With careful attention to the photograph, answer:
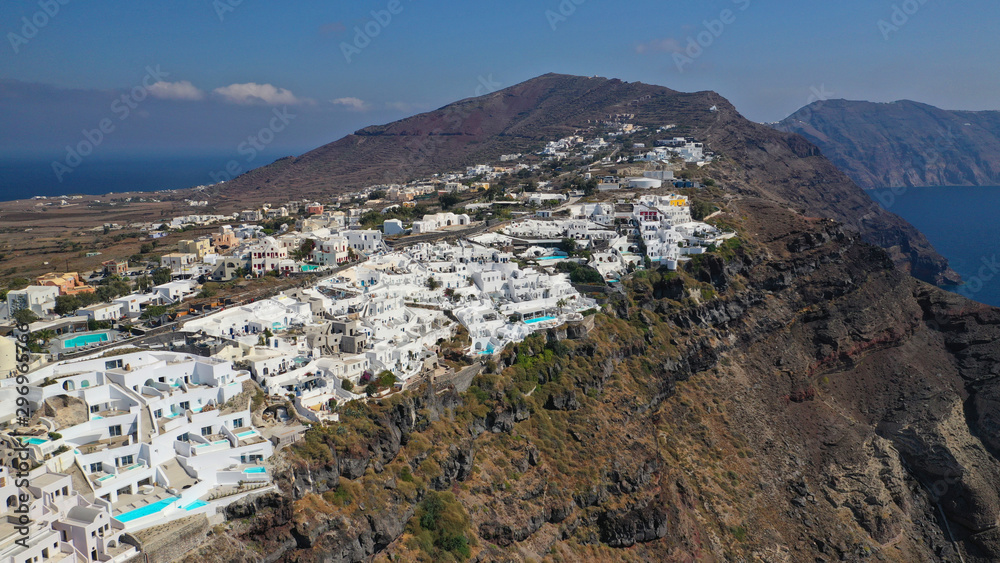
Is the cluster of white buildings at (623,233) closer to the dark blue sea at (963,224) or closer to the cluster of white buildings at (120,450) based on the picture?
the cluster of white buildings at (120,450)

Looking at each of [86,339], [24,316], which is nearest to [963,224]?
[86,339]

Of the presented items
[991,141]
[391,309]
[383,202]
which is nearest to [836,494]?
[391,309]

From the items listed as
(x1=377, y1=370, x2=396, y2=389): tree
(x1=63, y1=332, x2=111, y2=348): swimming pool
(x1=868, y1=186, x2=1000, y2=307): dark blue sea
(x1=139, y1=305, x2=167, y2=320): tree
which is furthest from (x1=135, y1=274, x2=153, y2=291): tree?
(x1=868, y1=186, x2=1000, y2=307): dark blue sea

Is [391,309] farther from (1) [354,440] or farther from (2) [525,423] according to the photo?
(1) [354,440]

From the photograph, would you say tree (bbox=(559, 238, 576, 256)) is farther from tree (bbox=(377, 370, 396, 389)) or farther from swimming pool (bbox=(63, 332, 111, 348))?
swimming pool (bbox=(63, 332, 111, 348))

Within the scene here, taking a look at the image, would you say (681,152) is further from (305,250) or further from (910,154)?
(910,154)

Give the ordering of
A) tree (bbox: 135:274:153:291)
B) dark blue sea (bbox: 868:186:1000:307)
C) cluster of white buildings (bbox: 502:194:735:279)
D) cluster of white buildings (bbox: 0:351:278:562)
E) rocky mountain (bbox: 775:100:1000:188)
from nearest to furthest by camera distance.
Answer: cluster of white buildings (bbox: 0:351:278:562) → tree (bbox: 135:274:153:291) → cluster of white buildings (bbox: 502:194:735:279) → dark blue sea (bbox: 868:186:1000:307) → rocky mountain (bbox: 775:100:1000:188)
